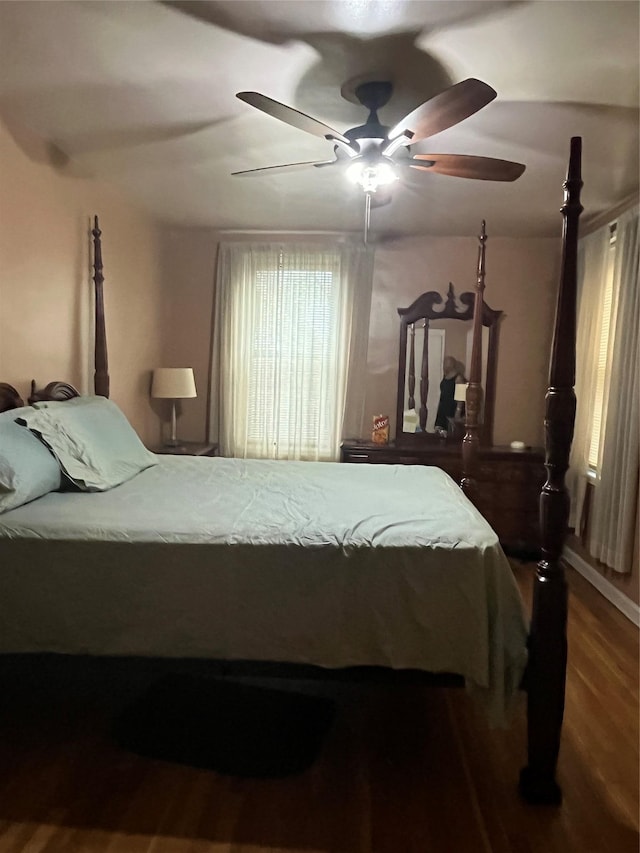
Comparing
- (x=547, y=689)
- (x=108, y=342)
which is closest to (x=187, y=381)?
(x=108, y=342)

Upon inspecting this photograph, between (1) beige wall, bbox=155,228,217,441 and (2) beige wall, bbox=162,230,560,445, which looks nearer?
(2) beige wall, bbox=162,230,560,445

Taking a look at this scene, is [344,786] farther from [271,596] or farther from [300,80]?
[300,80]

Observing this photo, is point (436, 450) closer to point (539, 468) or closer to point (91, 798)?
point (539, 468)

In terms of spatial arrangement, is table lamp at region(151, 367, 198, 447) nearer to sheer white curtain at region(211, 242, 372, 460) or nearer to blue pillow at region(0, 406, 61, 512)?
sheer white curtain at region(211, 242, 372, 460)

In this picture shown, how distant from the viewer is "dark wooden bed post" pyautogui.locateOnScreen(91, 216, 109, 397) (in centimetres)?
350

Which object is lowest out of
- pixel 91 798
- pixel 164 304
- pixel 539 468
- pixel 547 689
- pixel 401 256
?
pixel 91 798

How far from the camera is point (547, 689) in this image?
1.92 m

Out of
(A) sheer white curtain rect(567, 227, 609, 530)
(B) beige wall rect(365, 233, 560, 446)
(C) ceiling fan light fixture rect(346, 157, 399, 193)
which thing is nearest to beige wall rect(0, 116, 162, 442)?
(C) ceiling fan light fixture rect(346, 157, 399, 193)

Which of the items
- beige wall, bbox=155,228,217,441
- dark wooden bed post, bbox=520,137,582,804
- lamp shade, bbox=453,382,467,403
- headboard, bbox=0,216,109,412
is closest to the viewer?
dark wooden bed post, bbox=520,137,582,804

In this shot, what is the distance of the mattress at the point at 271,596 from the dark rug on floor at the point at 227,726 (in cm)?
41

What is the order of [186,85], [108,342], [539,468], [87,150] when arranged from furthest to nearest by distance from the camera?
[539,468] → [108,342] → [87,150] → [186,85]

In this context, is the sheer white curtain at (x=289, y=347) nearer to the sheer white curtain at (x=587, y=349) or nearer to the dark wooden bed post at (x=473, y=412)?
the dark wooden bed post at (x=473, y=412)

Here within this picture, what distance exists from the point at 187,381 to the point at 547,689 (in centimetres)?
334

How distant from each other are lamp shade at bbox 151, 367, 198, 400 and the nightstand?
385mm
